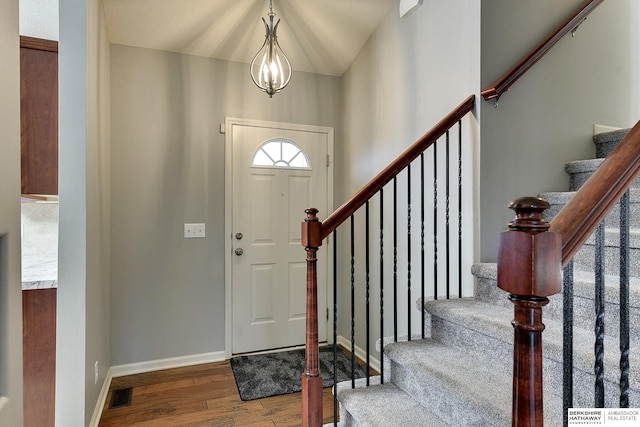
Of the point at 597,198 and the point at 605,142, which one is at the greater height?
the point at 605,142

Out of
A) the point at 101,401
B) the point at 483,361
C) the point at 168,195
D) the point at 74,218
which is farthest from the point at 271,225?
the point at 483,361

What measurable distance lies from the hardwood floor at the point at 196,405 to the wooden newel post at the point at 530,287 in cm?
174

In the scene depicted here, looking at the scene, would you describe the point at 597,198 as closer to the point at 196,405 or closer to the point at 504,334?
the point at 504,334

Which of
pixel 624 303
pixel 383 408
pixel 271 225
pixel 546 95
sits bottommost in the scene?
pixel 383 408

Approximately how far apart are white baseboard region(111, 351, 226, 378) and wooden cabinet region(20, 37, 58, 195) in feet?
5.15

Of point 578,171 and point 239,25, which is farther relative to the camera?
point 239,25

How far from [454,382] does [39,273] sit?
84.6 inches

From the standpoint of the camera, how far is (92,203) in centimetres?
206

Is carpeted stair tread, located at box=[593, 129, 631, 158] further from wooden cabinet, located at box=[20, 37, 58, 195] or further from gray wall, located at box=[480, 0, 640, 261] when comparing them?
wooden cabinet, located at box=[20, 37, 58, 195]

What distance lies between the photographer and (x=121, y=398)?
7.93ft

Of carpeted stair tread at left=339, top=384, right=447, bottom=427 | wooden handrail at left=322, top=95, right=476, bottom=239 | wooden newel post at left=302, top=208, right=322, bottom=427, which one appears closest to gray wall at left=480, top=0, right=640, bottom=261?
wooden handrail at left=322, top=95, right=476, bottom=239

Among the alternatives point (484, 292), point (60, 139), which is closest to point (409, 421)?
point (484, 292)

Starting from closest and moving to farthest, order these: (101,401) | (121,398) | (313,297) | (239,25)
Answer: (313,297)
(101,401)
(121,398)
(239,25)

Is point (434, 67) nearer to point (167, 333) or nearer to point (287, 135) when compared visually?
point (287, 135)
